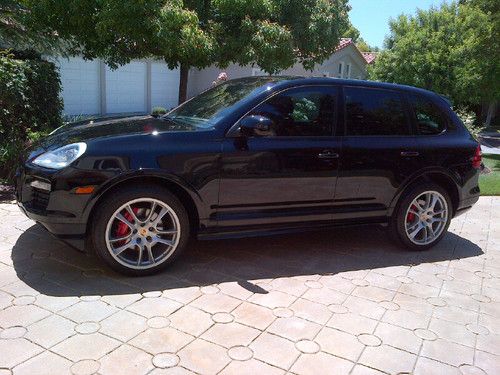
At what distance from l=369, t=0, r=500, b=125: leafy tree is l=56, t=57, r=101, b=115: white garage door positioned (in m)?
11.1

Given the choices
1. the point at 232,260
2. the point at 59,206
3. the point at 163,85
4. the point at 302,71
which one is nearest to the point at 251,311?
the point at 232,260

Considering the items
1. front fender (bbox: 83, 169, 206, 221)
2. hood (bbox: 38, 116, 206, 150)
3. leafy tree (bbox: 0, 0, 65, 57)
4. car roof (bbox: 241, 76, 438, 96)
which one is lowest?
front fender (bbox: 83, 169, 206, 221)

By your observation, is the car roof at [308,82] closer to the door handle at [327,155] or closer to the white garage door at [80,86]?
the door handle at [327,155]

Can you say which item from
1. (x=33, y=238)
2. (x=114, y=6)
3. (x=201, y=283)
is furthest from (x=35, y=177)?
(x=114, y=6)

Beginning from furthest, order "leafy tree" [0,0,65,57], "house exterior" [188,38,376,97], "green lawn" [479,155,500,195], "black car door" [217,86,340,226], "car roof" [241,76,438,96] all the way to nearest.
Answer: "house exterior" [188,38,376,97]
"green lawn" [479,155,500,195]
"leafy tree" [0,0,65,57]
"car roof" [241,76,438,96]
"black car door" [217,86,340,226]

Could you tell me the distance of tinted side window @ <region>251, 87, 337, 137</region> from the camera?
14.7 feet

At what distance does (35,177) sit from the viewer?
3.91 m

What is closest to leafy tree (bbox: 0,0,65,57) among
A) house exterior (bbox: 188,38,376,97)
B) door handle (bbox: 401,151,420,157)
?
door handle (bbox: 401,151,420,157)

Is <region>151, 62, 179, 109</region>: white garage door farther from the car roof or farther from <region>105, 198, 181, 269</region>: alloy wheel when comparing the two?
<region>105, 198, 181, 269</region>: alloy wheel

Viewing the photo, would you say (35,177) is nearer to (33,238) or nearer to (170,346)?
(33,238)

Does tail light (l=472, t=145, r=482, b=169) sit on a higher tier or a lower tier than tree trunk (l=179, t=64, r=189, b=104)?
lower

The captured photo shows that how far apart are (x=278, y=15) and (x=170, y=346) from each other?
347 inches

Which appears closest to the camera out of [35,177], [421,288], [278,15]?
[35,177]

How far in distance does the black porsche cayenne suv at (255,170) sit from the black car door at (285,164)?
0.03 ft
